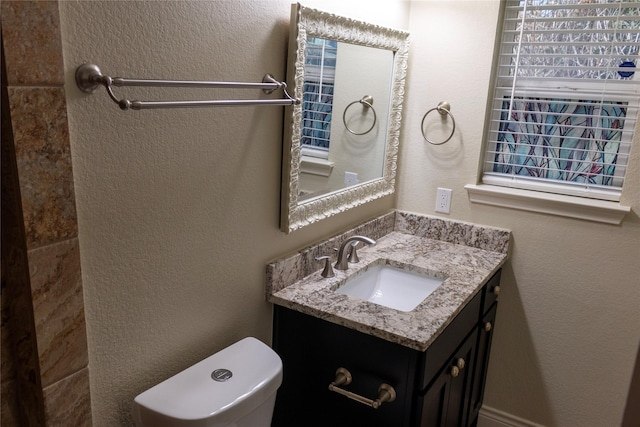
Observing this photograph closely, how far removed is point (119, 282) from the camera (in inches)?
47.6

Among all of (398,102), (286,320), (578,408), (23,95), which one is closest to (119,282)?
(23,95)

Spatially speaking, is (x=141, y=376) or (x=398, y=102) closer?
(x=141, y=376)

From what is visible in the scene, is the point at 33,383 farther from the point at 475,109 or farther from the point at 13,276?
the point at 475,109

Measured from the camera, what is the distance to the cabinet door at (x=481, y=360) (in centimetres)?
214

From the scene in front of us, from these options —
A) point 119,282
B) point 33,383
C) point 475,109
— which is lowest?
point 33,383

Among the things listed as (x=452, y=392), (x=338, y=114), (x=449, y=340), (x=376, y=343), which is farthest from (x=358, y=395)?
(x=338, y=114)

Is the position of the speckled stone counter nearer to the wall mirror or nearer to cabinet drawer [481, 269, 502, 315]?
cabinet drawer [481, 269, 502, 315]

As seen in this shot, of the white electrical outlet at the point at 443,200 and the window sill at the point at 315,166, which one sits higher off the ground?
the window sill at the point at 315,166

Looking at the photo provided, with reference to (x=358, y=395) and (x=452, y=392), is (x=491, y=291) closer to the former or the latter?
(x=452, y=392)

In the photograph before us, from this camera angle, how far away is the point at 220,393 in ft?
4.22

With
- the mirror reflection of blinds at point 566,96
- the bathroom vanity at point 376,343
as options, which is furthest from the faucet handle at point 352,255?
the mirror reflection of blinds at point 566,96

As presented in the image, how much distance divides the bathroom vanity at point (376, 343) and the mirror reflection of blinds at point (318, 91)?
39cm

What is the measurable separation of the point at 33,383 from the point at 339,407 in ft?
3.06

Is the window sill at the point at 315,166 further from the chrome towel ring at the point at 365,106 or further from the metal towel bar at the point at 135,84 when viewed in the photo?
the metal towel bar at the point at 135,84
